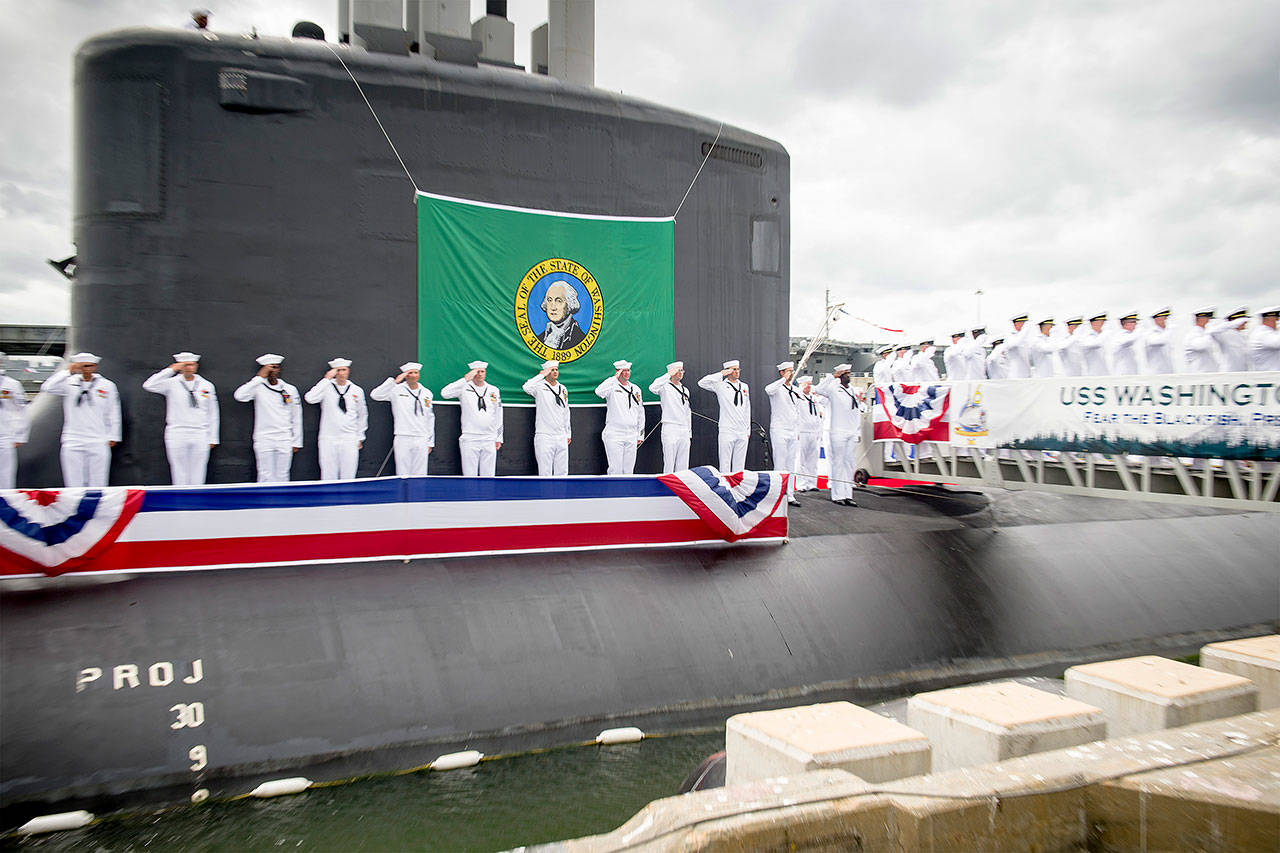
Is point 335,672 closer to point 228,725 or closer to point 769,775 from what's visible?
point 228,725

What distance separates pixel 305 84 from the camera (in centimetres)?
664

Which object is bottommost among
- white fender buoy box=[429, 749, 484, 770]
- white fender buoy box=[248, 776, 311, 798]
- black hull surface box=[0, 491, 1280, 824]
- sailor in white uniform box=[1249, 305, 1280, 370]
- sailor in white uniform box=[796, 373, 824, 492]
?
white fender buoy box=[429, 749, 484, 770]

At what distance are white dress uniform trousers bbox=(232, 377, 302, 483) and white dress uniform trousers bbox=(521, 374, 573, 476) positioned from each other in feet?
6.48

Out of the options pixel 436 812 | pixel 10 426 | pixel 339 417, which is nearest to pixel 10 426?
pixel 10 426

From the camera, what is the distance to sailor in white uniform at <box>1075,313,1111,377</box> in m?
11.0

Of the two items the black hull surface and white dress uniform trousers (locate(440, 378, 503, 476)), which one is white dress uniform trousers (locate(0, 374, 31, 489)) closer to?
the black hull surface

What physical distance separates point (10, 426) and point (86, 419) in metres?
1.96

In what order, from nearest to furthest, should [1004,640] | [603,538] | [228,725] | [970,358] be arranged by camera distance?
[228,725] < [603,538] < [1004,640] < [970,358]

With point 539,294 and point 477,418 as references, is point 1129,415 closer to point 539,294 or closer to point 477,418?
point 539,294

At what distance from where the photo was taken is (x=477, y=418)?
25.4 ft

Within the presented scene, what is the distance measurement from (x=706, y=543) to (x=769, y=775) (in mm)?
4419

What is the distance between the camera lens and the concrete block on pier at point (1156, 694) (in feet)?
11.6

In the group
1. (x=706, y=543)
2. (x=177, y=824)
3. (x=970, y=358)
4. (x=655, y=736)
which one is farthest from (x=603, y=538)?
(x=970, y=358)

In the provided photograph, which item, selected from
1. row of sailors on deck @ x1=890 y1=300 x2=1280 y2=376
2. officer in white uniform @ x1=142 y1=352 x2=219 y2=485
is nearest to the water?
officer in white uniform @ x1=142 y1=352 x2=219 y2=485
